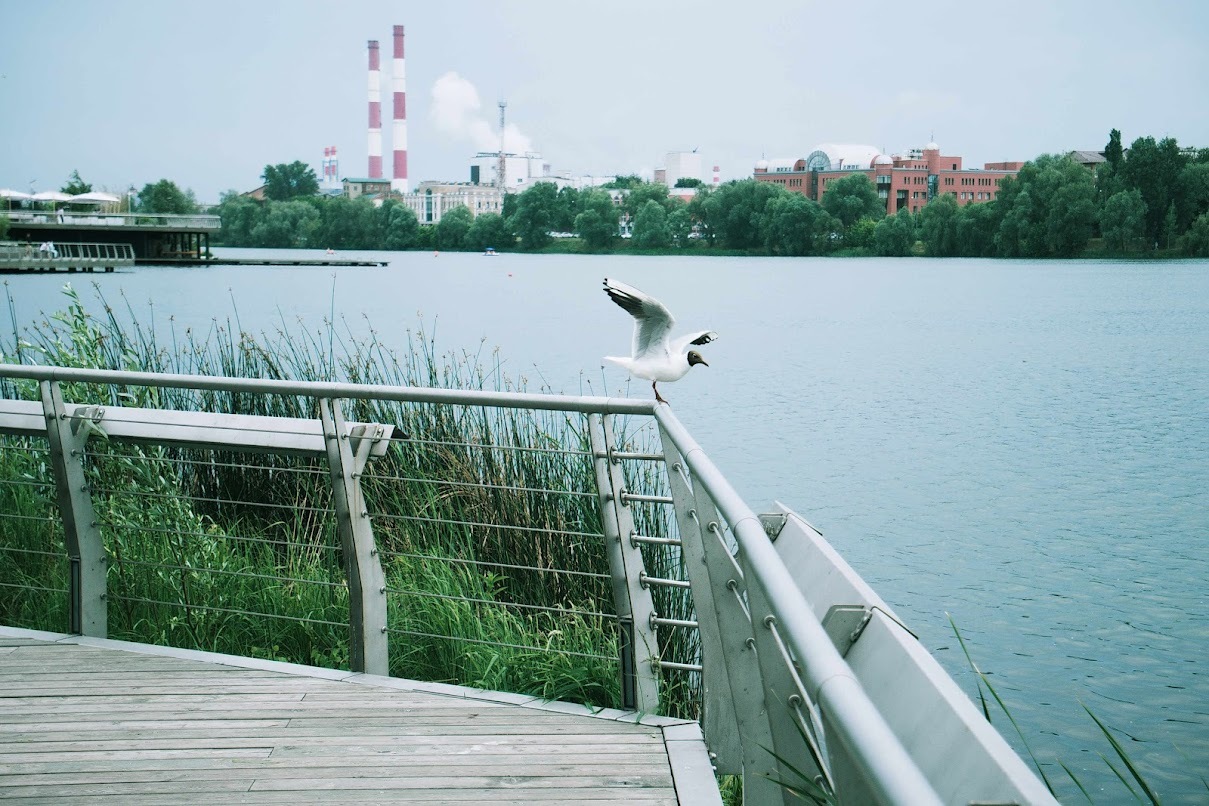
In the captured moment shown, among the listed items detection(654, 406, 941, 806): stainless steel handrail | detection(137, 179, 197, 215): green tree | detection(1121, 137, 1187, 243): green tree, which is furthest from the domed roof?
detection(654, 406, 941, 806): stainless steel handrail

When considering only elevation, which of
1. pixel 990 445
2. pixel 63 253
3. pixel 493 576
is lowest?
pixel 990 445

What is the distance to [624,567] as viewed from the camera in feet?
10.6

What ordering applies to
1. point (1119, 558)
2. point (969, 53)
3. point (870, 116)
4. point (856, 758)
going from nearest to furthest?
1. point (856, 758)
2. point (1119, 558)
3. point (969, 53)
4. point (870, 116)

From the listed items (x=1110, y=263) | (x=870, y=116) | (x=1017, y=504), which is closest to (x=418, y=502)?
(x=1017, y=504)

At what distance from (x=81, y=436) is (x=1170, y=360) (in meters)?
28.0

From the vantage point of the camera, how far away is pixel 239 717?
323 cm

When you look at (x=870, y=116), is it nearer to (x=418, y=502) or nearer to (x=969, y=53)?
(x=969, y=53)

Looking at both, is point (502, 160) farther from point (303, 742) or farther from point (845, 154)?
point (303, 742)

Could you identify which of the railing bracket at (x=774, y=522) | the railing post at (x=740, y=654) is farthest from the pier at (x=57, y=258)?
the railing bracket at (x=774, y=522)


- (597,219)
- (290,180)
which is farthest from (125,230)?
(290,180)

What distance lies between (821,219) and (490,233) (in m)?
32.7

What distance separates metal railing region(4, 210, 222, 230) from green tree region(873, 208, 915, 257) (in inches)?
1597

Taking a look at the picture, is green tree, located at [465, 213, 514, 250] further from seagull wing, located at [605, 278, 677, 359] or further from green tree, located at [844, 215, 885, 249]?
seagull wing, located at [605, 278, 677, 359]

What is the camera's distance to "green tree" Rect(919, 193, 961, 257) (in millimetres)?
66062
